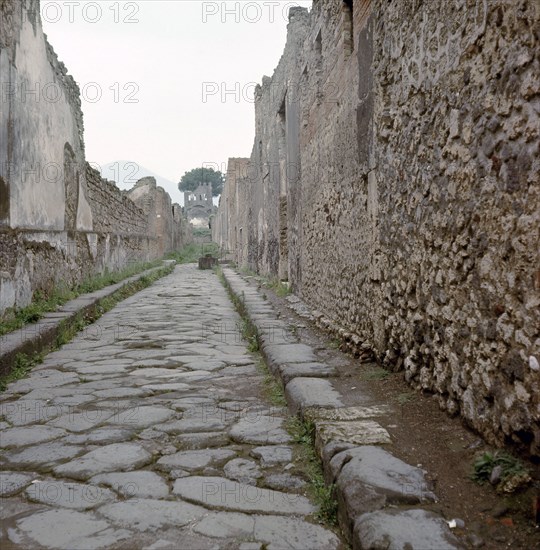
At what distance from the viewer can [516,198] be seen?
181 cm

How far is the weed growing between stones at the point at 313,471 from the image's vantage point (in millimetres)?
1827

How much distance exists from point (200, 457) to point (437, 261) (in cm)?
134

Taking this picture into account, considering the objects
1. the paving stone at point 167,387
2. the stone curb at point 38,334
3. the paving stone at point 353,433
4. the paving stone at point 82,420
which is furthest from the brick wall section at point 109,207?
the paving stone at point 353,433

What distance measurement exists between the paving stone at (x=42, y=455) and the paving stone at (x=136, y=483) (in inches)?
10.9

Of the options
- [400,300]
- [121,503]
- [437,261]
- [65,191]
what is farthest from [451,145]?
[65,191]

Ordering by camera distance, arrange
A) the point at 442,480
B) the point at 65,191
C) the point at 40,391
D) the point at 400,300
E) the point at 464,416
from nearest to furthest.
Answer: the point at 442,480
the point at 464,416
the point at 400,300
the point at 40,391
the point at 65,191

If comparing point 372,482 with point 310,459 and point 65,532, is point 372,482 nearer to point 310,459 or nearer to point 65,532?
point 310,459

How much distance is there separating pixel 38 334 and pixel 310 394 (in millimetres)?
2561

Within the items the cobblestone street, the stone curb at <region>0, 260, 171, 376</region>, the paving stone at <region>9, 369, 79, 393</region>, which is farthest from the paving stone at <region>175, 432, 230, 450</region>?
the stone curb at <region>0, 260, 171, 376</region>

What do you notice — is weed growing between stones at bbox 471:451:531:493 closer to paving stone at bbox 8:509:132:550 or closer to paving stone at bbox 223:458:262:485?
paving stone at bbox 223:458:262:485

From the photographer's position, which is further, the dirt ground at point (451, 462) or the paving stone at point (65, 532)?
the paving stone at point (65, 532)

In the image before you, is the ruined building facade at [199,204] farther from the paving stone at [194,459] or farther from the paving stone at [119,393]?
the paving stone at [194,459]

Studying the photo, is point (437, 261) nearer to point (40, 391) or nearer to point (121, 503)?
point (121, 503)

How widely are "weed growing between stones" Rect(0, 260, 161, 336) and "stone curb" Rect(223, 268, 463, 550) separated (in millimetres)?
2613
